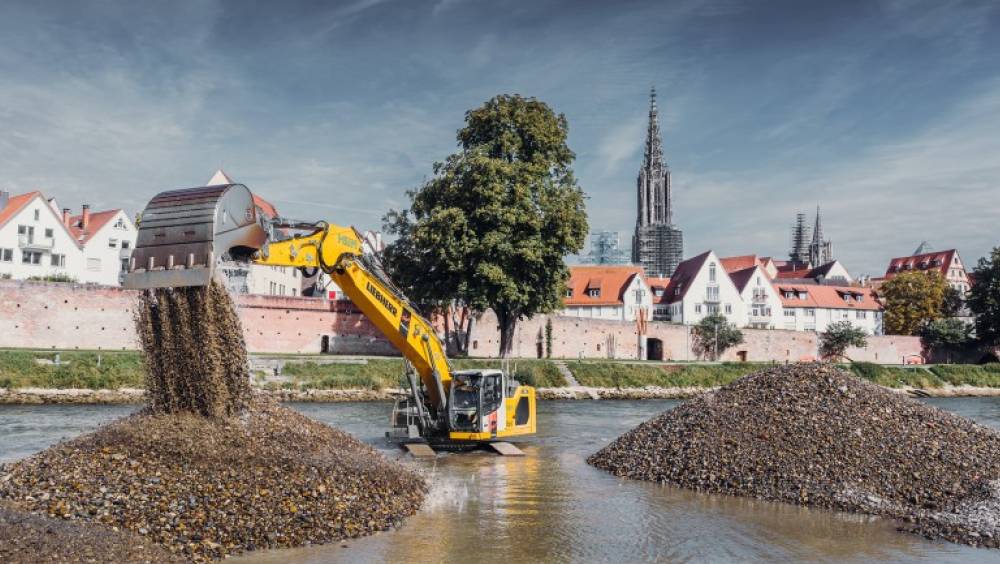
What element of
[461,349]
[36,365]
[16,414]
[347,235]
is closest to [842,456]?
[347,235]

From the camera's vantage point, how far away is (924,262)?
11300 cm

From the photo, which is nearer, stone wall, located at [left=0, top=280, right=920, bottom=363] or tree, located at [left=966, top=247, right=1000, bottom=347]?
stone wall, located at [left=0, top=280, right=920, bottom=363]

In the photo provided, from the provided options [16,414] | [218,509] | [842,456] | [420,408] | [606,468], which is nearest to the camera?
[218,509]

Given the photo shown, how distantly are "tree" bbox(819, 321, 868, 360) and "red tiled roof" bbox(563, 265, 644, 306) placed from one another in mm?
17938

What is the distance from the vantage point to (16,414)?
2853cm

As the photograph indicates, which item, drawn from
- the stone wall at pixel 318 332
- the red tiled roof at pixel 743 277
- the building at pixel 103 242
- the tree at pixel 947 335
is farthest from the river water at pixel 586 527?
the tree at pixel 947 335

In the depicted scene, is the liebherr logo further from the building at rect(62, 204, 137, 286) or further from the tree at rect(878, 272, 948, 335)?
the tree at rect(878, 272, 948, 335)

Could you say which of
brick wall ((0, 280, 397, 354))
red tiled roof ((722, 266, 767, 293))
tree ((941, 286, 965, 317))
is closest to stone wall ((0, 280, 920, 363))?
brick wall ((0, 280, 397, 354))

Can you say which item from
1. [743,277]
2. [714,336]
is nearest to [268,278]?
[714,336]

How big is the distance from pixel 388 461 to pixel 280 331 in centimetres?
4018

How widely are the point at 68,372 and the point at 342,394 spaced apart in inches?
472

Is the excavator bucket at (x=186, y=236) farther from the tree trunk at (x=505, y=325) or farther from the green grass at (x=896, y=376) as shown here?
the green grass at (x=896, y=376)

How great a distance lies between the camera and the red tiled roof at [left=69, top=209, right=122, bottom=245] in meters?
63.1

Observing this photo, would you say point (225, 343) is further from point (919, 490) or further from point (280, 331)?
point (280, 331)
